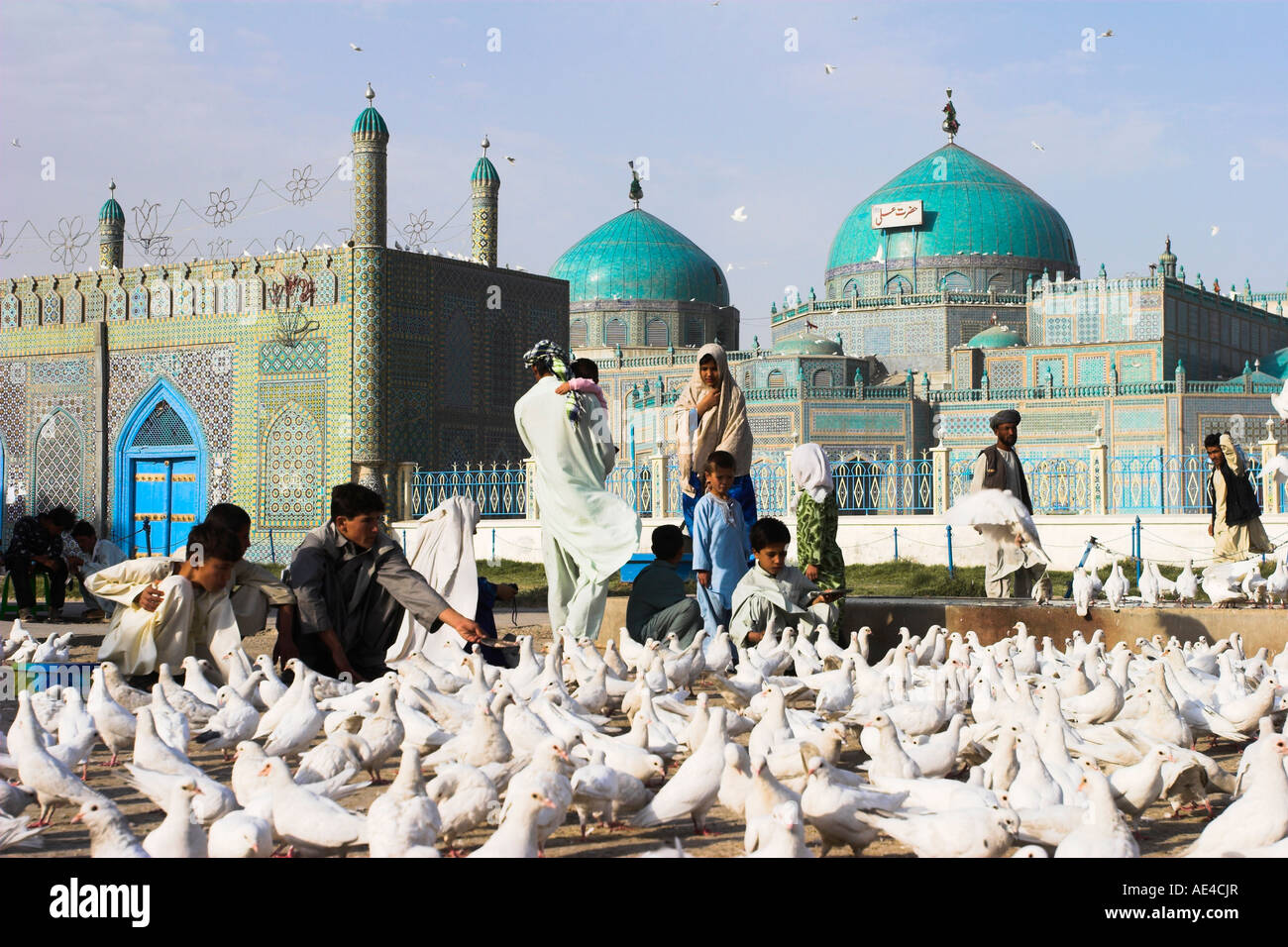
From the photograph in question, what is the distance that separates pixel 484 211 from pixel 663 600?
47.2 ft

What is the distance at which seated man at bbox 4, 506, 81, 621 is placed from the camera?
10719mm

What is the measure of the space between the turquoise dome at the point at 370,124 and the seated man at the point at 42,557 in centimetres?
861

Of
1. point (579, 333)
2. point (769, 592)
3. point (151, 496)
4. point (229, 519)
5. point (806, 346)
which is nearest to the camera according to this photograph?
point (229, 519)

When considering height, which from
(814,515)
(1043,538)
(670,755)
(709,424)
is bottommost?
(670,755)

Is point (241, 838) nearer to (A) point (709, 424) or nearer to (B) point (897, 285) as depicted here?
(A) point (709, 424)

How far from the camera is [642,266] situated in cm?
3825

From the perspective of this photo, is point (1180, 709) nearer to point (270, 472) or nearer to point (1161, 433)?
point (270, 472)

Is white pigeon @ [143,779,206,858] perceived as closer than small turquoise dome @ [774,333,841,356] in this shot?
Yes

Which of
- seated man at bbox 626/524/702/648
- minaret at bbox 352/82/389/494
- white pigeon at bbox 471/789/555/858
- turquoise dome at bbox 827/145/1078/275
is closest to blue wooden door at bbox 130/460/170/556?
minaret at bbox 352/82/389/494

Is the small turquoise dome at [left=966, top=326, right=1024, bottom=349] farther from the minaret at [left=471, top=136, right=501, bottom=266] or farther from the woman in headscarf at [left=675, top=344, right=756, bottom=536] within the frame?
the woman in headscarf at [left=675, top=344, right=756, bottom=536]

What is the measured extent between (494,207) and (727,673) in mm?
15371

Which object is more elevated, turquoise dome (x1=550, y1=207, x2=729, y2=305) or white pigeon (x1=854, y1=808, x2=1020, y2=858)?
turquoise dome (x1=550, y1=207, x2=729, y2=305)

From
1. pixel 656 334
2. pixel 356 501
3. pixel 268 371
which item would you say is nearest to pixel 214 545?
pixel 356 501

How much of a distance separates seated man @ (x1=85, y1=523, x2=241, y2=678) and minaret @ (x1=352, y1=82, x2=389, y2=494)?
12910mm
